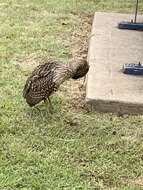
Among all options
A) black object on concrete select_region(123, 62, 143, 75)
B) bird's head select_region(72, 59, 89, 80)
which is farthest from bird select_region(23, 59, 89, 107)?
black object on concrete select_region(123, 62, 143, 75)

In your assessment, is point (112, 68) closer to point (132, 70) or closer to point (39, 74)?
point (132, 70)

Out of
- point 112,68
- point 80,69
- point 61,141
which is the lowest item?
point 61,141

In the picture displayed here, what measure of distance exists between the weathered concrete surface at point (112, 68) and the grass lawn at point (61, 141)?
139mm

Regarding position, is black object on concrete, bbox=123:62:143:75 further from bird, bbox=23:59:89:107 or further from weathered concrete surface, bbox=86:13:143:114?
bird, bbox=23:59:89:107

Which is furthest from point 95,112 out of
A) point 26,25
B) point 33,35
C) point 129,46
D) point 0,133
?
point 26,25

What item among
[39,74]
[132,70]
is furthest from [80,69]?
[132,70]

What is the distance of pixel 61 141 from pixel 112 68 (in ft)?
6.30

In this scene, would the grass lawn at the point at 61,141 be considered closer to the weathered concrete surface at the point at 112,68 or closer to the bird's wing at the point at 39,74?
the weathered concrete surface at the point at 112,68

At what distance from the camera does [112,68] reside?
6793 millimetres

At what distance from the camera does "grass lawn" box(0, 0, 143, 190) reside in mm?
→ 4547

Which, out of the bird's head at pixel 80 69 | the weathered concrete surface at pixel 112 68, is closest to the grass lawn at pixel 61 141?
the weathered concrete surface at pixel 112 68

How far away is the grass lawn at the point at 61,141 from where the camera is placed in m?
4.55

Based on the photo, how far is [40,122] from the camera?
5.48 m

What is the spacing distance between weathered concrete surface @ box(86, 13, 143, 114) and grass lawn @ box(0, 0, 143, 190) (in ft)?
0.46
